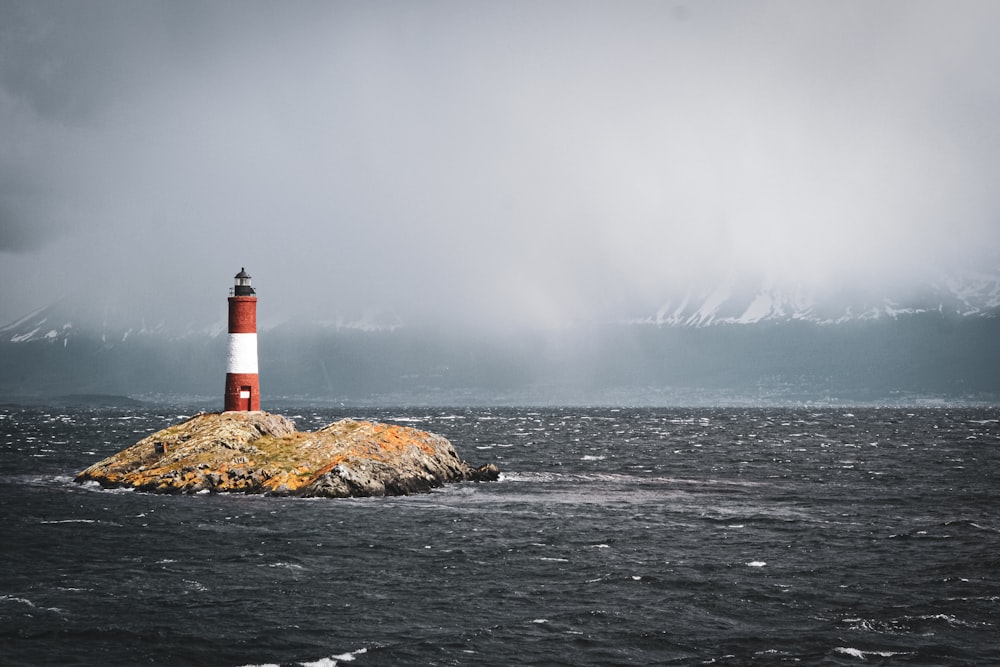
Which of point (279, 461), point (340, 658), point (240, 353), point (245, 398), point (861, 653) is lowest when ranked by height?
point (340, 658)

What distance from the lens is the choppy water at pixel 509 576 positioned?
22.3 meters

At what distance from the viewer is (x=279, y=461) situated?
2124 inches

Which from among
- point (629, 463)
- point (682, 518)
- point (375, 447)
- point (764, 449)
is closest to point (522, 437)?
point (764, 449)

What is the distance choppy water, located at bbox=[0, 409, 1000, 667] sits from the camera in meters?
22.3

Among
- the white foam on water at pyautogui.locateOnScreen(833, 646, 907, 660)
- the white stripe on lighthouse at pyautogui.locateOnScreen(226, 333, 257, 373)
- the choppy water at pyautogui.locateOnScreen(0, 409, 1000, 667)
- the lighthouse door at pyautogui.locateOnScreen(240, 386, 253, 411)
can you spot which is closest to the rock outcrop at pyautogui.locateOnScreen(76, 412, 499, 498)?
the choppy water at pyautogui.locateOnScreen(0, 409, 1000, 667)

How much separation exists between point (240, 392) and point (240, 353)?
2.56 metres

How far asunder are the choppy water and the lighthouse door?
11.1 metres

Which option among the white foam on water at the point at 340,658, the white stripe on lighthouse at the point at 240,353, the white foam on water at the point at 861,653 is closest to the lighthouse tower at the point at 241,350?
the white stripe on lighthouse at the point at 240,353

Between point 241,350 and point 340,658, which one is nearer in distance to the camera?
point 340,658

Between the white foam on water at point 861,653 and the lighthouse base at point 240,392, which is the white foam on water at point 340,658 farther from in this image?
the lighthouse base at point 240,392

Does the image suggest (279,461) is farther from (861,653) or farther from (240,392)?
(861,653)

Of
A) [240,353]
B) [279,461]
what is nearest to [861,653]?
[279,461]

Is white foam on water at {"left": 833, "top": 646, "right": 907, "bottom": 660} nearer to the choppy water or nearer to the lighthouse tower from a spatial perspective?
the choppy water

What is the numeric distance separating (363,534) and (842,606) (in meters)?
19.4
